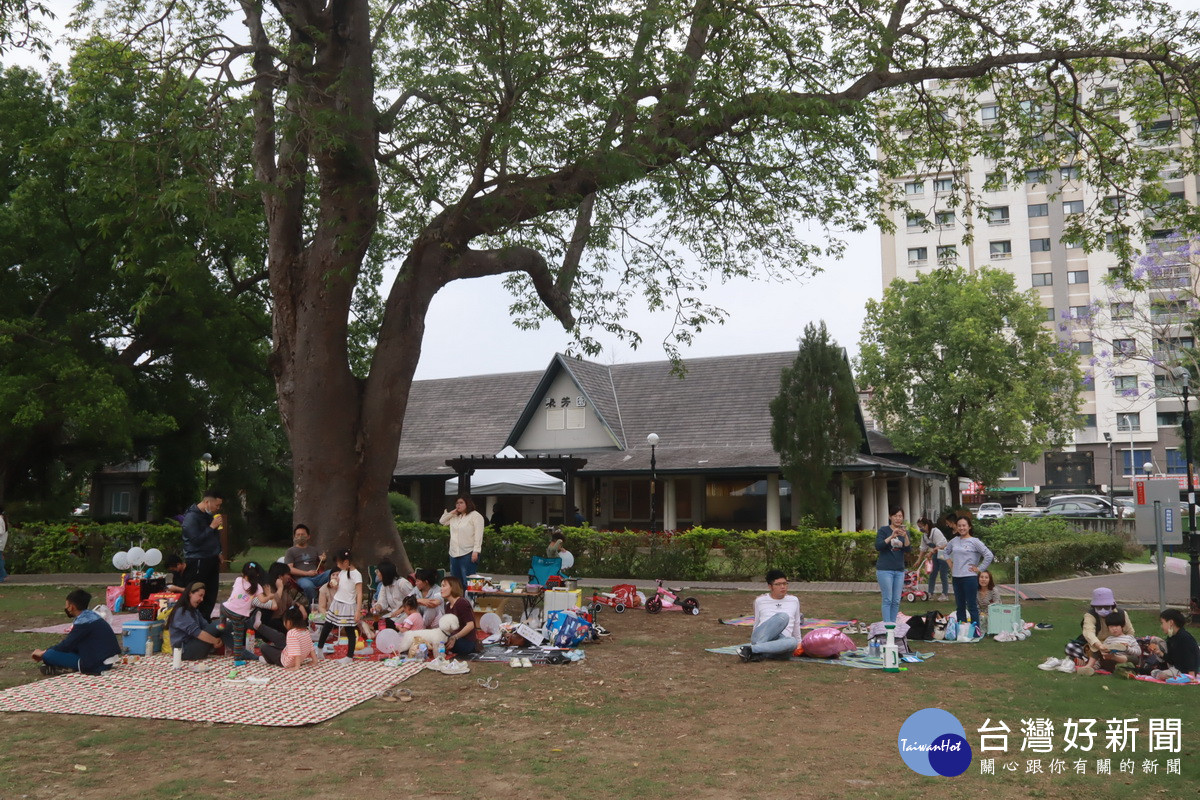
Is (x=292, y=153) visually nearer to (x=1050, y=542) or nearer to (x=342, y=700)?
(x=342, y=700)

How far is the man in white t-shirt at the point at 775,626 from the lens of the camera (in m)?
10.2

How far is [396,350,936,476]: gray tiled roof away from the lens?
28.9 m

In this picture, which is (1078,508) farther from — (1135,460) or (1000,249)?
(1000,249)

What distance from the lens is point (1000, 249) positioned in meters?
62.5

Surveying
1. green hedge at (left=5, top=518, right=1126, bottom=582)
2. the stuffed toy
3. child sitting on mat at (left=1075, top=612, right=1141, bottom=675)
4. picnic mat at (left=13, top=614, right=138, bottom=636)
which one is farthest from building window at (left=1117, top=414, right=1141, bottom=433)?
picnic mat at (left=13, top=614, right=138, bottom=636)

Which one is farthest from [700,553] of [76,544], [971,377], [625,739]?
[971,377]

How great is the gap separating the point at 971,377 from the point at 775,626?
28.8m

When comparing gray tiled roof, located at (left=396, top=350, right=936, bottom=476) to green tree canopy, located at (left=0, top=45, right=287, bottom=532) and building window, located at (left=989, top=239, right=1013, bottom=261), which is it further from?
building window, located at (left=989, top=239, right=1013, bottom=261)

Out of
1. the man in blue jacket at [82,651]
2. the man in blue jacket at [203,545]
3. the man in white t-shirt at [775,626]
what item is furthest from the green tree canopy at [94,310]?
the man in white t-shirt at [775,626]

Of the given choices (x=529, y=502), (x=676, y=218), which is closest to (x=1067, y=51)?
(x=676, y=218)

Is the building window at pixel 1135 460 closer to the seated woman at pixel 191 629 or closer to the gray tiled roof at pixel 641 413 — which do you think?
the gray tiled roof at pixel 641 413

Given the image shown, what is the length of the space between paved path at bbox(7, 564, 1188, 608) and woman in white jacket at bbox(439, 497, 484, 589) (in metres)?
3.88

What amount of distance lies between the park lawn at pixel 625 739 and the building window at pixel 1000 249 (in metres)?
57.5

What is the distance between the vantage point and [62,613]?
45.8 ft
